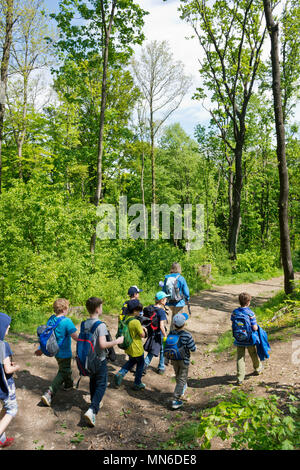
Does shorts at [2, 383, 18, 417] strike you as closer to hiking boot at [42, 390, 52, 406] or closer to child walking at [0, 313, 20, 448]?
child walking at [0, 313, 20, 448]

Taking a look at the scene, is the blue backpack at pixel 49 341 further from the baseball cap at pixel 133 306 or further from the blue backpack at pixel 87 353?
the baseball cap at pixel 133 306

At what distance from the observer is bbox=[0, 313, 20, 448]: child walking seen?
3850 mm

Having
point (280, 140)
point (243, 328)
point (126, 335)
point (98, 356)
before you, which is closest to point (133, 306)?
point (126, 335)

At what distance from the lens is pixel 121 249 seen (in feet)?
54.1

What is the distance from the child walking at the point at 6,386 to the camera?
12.6 ft

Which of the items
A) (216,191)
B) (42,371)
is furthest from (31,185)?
(216,191)

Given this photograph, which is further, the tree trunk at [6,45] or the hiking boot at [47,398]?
the tree trunk at [6,45]

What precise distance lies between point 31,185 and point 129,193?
22.7m

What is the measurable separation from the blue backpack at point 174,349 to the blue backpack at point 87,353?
127cm

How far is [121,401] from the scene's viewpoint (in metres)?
5.50

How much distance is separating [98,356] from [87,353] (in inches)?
6.9

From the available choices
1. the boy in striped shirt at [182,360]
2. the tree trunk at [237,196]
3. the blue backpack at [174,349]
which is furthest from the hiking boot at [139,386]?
the tree trunk at [237,196]

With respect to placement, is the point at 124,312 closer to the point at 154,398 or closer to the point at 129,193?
the point at 154,398

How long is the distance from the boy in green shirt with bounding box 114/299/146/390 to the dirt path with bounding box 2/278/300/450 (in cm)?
21
